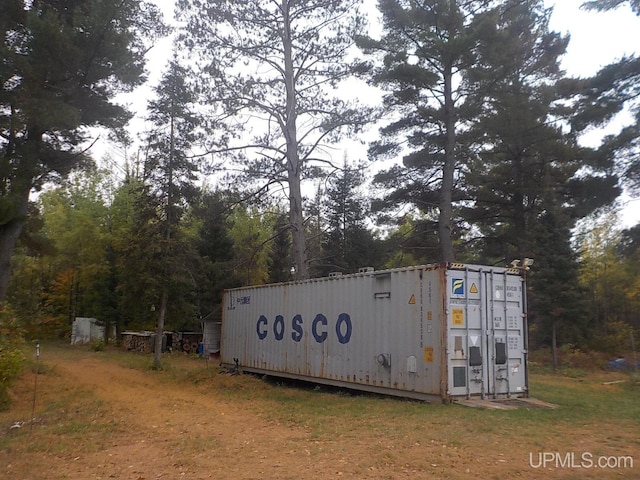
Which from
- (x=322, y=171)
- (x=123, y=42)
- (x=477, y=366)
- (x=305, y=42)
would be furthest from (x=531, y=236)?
(x=123, y=42)

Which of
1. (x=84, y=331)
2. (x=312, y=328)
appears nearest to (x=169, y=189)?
(x=312, y=328)

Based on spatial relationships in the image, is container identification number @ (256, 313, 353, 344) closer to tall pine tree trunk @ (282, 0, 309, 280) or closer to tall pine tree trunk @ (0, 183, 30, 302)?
tall pine tree trunk @ (282, 0, 309, 280)

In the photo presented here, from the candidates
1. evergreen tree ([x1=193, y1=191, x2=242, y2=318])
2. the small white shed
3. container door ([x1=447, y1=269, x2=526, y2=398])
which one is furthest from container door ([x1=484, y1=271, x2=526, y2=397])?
the small white shed

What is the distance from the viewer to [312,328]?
1344cm

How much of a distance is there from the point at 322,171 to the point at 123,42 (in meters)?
7.94

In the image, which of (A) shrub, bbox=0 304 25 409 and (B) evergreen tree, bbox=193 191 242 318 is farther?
(B) evergreen tree, bbox=193 191 242 318

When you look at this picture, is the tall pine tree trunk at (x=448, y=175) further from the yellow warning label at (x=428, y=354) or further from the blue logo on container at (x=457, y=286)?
the yellow warning label at (x=428, y=354)

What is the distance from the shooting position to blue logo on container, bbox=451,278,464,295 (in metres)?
10.2

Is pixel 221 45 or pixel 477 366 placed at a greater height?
pixel 221 45

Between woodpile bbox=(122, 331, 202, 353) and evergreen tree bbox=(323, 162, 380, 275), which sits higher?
evergreen tree bbox=(323, 162, 380, 275)

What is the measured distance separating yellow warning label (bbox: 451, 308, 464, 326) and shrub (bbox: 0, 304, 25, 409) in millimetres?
8529

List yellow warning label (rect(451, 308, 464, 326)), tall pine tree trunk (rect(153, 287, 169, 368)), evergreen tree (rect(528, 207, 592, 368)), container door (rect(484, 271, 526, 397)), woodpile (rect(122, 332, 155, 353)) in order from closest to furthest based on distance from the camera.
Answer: yellow warning label (rect(451, 308, 464, 326)), container door (rect(484, 271, 526, 397)), tall pine tree trunk (rect(153, 287, 169, 368)), evergreen tree (rect(528, 207, 592, 368)), woodpile (rect(122, 332, 155, 353))

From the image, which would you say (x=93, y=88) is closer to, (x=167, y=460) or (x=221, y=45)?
(x=221, y=45)

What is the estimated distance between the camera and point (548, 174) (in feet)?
76.2
